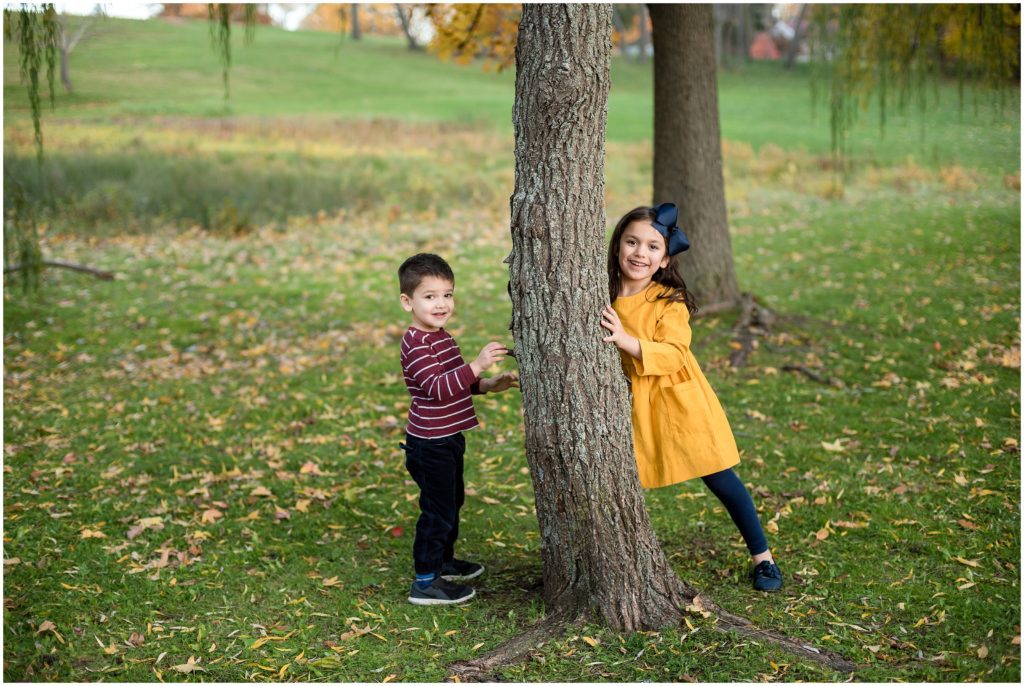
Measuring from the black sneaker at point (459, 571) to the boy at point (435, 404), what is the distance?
0.12 meters

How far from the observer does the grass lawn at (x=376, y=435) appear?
346 cm

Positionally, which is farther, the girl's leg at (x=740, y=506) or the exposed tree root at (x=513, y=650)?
the girl's leg at (x=740, y=506)

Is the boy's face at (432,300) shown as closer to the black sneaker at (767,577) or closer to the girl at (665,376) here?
the girl at (665,376)

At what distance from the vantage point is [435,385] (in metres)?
3.53

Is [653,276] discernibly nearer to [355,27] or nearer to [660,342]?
[660,342]

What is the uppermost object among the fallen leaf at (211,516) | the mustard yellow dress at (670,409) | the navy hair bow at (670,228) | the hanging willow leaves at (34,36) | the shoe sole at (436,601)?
the hanging willow leaves at (34,36)

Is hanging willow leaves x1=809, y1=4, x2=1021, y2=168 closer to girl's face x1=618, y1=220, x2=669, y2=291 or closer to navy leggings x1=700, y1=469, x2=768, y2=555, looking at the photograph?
girl's face x1=618, y1=220, x2=669, y2=291

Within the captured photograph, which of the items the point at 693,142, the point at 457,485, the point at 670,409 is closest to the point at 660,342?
the point at 670,409

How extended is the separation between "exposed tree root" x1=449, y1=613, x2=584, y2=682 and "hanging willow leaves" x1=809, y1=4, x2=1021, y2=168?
18.7ft

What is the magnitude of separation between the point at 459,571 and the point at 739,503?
4.22 feet

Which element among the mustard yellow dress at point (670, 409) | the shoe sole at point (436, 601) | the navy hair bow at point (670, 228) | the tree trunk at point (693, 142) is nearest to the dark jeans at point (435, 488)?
the shoe sole at point (436, 601)

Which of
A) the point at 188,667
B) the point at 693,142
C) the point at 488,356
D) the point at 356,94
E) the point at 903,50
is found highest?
the point at 356,94

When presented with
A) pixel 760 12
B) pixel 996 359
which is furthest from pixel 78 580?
pixel 760 12

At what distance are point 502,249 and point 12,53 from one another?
22.7 ft
